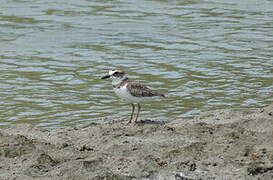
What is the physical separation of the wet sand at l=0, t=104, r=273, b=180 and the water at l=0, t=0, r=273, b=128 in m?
2.02

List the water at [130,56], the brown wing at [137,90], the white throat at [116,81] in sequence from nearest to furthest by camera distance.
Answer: the brown wing at [137,90] → the white throat at [116,81] → the water at [130,56]

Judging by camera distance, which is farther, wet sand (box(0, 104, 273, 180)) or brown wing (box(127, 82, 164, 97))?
brown wing (box(127, 82, 164, 97))

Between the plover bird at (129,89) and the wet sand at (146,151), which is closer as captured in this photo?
the wet sand at (146,151)

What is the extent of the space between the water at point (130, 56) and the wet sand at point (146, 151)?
2.02 m

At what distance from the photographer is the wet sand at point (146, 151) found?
852 cm

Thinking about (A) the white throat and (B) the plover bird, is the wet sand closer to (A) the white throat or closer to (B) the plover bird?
(B) the plover bird

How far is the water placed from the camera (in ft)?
45.6

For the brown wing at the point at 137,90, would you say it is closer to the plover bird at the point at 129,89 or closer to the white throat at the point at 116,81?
the plover bird at the point at 129,89

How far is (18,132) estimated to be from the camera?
11555 mm

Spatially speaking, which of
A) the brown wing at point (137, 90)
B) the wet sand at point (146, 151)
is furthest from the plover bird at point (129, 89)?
the wet sand at point (146, 151)

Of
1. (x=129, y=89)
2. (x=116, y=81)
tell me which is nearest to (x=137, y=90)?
(x=129, y=89)

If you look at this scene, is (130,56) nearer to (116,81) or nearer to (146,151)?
(116,81)

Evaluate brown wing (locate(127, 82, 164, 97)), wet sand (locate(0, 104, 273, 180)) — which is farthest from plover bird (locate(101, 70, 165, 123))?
wet sand (locate(0, 104, 273, 180))

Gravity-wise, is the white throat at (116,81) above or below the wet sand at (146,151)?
above
